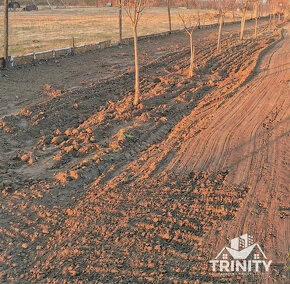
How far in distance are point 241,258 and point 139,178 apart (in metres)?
3.25

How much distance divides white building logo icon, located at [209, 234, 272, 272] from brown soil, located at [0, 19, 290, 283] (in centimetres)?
14

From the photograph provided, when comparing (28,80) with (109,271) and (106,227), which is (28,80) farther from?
(109,271)

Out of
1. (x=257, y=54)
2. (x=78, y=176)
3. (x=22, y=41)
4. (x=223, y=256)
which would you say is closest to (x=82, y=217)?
(x=78, y=176)

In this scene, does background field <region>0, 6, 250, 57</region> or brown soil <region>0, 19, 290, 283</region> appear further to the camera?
background field <region>0, 6, 250, 57</region>

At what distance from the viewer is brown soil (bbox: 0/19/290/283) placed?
589cm

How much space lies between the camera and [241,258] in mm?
5871

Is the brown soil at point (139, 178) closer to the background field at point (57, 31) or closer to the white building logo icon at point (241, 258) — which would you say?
the white building logo icon at point (241, 258)

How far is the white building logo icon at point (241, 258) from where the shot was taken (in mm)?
5644

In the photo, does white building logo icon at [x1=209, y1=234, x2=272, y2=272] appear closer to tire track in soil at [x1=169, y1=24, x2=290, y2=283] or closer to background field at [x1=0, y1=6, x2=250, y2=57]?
tire track in soil at [x1=169, y1=24, x2=290, y2=283]

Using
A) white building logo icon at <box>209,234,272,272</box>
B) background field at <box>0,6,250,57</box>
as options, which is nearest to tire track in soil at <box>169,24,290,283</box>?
white building logo icon at <box>209,234,272,272</box>

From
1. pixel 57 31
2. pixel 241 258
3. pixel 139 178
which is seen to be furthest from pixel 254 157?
pixel 57 31

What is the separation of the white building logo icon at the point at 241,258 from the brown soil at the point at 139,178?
0.14 m

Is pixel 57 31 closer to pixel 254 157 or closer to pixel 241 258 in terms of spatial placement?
pixel 254 157

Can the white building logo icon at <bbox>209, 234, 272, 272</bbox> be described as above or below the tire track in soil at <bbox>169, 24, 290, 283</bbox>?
below
